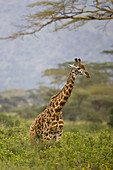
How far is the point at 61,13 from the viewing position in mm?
9000

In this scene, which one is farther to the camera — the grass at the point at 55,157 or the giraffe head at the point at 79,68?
the giraffe head at the point at 79,68

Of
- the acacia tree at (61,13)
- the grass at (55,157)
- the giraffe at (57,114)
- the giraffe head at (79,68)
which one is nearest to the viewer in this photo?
the grass at (55,157)

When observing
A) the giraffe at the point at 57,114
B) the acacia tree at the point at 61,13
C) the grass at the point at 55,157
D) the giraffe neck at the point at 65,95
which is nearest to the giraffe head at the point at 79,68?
the giraffe at the point at 57,114

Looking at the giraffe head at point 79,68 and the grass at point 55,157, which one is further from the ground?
the giraffe head at point 79,68

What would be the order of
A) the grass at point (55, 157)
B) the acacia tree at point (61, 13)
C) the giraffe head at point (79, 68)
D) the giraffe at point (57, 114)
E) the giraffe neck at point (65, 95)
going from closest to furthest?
the grass at point (55, 157) → the giraffe head at point (79, 68) → the giraffe at point (57, 114) → the giraffe neck at point (65, 95) → the acacia tree at point (61, 13)

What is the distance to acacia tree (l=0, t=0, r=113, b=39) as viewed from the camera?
29.1ft

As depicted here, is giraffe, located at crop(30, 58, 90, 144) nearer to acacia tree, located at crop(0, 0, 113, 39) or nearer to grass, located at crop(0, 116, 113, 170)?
grass, located at crop(0, 116, 113, 170)

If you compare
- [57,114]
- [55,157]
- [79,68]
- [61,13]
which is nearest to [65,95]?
[57,114]

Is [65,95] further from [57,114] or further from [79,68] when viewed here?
[79,68]

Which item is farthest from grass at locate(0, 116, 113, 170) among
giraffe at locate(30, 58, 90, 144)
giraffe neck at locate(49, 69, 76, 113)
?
giraffe neck at locate(49, 69, 76, 113)

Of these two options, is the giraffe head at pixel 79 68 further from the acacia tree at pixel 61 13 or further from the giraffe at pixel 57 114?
the acacia tree at pixel 61 13

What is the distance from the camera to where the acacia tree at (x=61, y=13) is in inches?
350

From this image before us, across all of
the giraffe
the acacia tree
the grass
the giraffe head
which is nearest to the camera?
the grass

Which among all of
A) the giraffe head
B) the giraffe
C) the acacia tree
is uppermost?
the acacia tree
